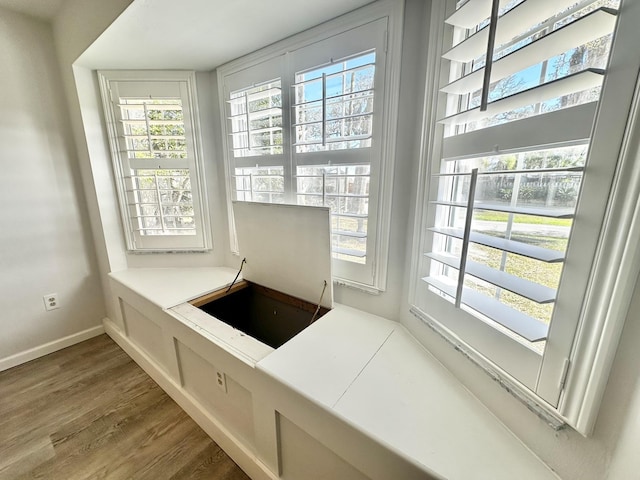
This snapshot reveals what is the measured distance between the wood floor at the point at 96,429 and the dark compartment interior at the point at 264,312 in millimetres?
582

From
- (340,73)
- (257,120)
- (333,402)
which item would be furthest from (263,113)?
(333,402)

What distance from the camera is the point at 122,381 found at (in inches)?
66.5

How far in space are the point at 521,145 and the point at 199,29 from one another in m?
1.47

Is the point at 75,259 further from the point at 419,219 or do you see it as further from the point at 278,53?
the point at 419,219

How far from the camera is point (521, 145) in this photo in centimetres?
65

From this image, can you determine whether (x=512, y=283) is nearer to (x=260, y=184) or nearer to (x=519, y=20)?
(x=519, y=20)

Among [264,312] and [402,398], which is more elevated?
[402,398]

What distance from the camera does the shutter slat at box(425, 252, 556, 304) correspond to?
60 cm

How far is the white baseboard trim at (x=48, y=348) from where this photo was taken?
1802 mm

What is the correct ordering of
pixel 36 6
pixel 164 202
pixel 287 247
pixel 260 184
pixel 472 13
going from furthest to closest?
pixel 164 202 → pixel 260 184 → pixel 36 6 → pixel 287 247 → pixel 472 13

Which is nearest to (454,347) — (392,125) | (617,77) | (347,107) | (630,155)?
(630,155)

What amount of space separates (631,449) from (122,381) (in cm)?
230

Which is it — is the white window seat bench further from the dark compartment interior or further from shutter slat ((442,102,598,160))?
shutter slat ((442,102,598,160))

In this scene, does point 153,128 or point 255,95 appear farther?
point 153,128
